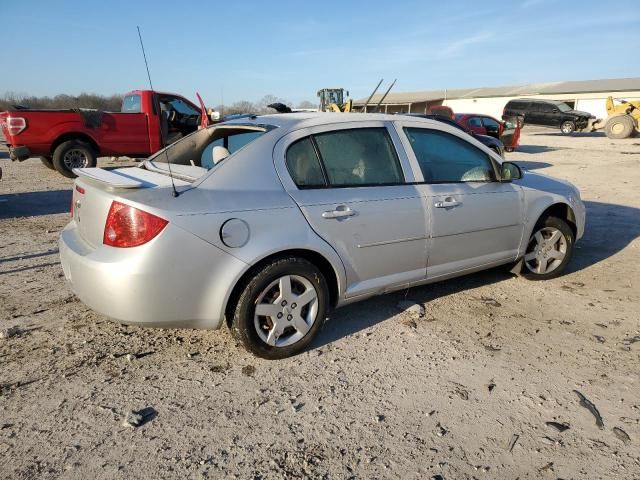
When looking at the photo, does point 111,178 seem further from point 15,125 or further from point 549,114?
point 549,114

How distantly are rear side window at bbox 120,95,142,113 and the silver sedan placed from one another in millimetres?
9057

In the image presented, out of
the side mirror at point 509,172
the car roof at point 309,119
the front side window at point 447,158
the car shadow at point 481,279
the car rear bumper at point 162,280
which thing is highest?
the car roof at point 309,119

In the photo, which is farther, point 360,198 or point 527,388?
point 360,198

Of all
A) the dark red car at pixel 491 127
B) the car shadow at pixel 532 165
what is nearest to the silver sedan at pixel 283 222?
the car shadow at pixel 532 165

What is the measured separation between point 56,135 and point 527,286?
974cm

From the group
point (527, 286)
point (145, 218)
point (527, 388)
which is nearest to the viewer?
point (145, 218)

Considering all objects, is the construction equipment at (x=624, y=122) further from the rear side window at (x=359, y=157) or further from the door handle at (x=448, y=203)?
the rear side window at (x=359, y=157)

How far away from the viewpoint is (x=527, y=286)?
14.9 feet

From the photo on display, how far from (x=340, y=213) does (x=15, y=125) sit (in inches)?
365

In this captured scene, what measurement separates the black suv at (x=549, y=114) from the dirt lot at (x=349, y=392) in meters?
30.0

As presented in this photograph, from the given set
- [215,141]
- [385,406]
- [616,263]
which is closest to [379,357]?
[385,406]

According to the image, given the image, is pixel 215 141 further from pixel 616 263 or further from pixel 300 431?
pixel 616 263

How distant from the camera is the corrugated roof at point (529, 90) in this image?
4906 cm

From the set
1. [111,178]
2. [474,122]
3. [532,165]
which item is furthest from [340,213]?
[474,122]
